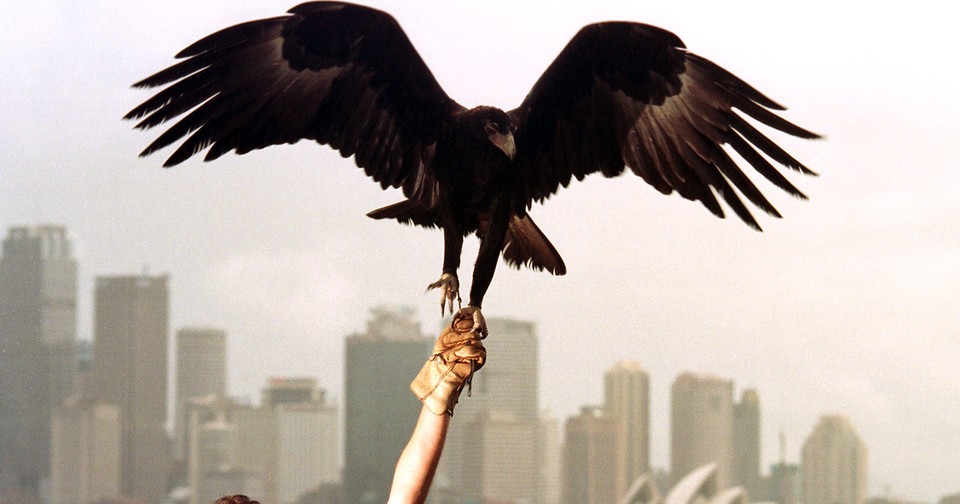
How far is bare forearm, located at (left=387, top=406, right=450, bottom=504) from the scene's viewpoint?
2383 millimetres

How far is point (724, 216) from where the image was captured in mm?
3328

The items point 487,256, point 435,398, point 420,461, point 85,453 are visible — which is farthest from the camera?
point 85,453

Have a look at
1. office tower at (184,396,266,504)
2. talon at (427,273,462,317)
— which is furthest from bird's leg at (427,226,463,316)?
office tower at (184,396,266,504)

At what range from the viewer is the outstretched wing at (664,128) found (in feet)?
11.0

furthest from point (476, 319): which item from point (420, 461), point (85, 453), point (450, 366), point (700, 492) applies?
point (85, 453)

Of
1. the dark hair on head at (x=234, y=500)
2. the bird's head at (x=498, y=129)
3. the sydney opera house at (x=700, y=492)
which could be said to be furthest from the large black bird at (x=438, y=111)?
the sydney opera house at (x=700, y=492)

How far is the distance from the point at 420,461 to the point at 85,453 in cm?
6391

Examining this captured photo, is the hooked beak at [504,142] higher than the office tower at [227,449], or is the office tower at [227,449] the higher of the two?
the hooked beak at [504,142]

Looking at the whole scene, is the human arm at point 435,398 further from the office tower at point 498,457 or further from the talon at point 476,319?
the office tower at point 498,457

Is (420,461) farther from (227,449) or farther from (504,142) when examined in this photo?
(227,449)

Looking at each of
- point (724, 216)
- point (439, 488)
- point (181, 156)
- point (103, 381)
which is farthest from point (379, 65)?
point (103, 381)

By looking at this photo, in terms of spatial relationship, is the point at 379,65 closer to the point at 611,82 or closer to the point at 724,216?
the point at 611,82

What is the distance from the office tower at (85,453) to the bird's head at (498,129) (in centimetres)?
5875

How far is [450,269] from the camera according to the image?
2967 millimetres
